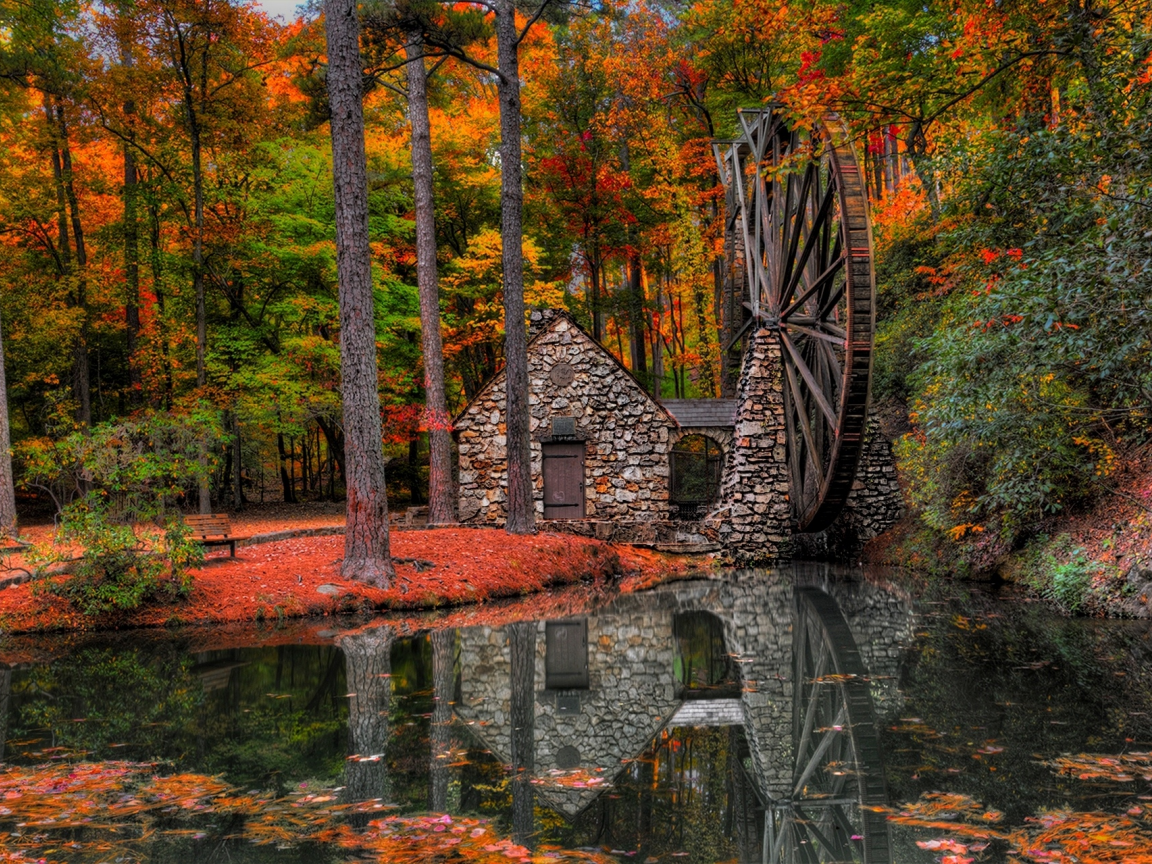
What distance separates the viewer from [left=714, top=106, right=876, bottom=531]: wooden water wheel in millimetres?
11258

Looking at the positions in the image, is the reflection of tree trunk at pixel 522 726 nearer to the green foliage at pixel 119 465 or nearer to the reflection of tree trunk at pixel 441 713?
the reflection of tree trunk at pixel 441 713

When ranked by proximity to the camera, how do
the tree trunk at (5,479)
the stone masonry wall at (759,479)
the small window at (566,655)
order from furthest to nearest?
1. the stone masonry wall at (759,479)
2. the tree trunk at (5,479)
3. the small window at (566,655)

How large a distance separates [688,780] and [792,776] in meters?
0.51

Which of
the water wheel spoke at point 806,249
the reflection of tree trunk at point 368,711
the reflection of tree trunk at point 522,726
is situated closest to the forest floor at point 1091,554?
the water wheel spoke at point 806,249

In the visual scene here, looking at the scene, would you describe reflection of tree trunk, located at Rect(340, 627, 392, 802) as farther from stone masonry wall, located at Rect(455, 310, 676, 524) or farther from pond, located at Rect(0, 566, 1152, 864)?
stone masonry wall, located at Rect(455, 310, 676, 524)

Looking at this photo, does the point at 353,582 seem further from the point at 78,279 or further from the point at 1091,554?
the point at 78,279

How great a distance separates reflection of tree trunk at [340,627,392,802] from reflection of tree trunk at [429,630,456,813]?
0.76ft

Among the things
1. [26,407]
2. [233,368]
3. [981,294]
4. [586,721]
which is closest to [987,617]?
[981,294]

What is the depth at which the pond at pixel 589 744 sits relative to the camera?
321 centimetres

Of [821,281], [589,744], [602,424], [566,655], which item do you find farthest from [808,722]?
[602,424]

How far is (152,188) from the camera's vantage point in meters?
18.9

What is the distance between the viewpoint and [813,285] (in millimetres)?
12883

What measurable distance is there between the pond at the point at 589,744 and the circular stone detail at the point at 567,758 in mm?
16

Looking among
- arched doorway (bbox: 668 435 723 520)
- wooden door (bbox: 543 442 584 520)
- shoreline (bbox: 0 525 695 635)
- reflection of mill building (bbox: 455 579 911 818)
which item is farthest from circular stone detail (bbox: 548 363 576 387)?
reflection of mill building (bbox: 455 579 911 818)
